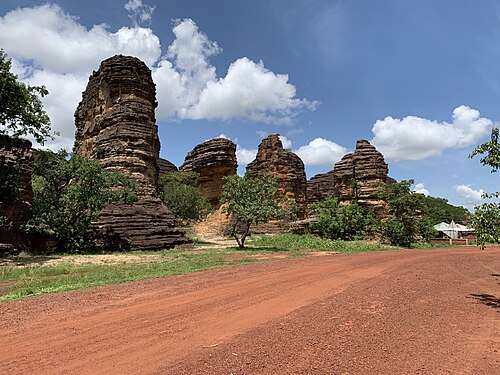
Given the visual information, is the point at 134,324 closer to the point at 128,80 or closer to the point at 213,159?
the point at 128,80

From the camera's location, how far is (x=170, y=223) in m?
26.9

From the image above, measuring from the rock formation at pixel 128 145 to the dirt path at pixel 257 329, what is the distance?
15297mm

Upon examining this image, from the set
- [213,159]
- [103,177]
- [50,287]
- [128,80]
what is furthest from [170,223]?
[213,159]

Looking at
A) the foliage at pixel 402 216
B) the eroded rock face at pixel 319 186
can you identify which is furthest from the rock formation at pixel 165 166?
the foliage at pixel 402 216

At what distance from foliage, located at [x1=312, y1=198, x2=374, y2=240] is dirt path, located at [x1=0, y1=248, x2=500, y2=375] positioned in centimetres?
2535

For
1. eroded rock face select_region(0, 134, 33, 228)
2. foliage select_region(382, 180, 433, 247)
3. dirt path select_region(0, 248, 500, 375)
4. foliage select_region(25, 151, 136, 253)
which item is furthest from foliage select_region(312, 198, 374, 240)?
eroded rock face select_region(0, 134, 33, 228)

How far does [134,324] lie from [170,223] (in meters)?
21.1

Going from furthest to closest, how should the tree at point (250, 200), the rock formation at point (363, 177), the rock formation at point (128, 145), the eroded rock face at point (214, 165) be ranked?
the eroded rock face at point (214, 165) → the rock formation at point (363, 177) → the tree at point (250, 200) → the rock formation at point (128, 145)

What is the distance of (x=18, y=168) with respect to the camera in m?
21.2

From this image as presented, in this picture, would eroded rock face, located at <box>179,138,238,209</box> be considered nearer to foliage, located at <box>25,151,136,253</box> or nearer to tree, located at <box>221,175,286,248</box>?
tree, located at <box>221,175,286,248</box>

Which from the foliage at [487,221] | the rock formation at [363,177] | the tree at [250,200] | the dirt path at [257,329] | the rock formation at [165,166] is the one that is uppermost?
the rock formation at [165,166]

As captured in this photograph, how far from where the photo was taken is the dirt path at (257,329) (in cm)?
443

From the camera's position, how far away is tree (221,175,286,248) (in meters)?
25.5

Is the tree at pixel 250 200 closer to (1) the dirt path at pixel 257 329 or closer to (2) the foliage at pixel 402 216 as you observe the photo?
(2) the foliage at pixel 402 216
